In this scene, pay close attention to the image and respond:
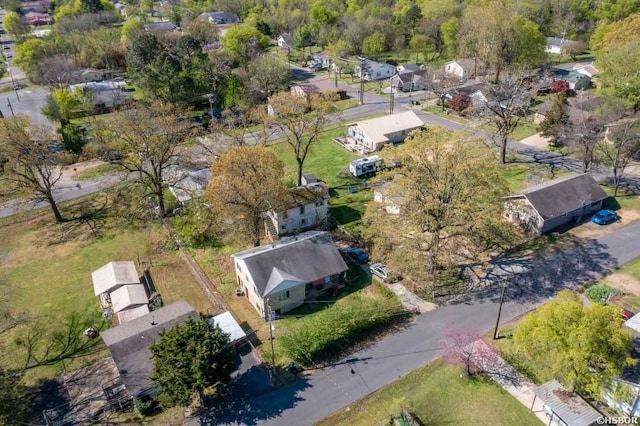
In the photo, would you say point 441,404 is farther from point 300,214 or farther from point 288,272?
point 300,214

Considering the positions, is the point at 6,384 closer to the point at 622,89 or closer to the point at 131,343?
the point at 131,343

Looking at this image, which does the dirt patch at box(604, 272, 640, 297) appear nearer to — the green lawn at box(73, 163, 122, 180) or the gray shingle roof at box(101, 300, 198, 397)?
the gray shingle roof at box(101, 300, 198, 397)

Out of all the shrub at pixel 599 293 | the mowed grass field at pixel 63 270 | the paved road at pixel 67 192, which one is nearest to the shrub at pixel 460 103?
the shrub at pixel 599 293

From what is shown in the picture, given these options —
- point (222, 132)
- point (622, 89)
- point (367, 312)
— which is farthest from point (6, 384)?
point (622, 89)

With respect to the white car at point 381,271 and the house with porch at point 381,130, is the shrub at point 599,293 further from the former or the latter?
the house with porch at point 381,130

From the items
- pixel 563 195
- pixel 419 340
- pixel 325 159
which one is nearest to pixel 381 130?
pixel 325 159

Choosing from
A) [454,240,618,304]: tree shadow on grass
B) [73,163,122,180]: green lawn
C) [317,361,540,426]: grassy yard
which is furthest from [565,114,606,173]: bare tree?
[73,163,122,180]: green lawn

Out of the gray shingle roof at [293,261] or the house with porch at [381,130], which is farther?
the house with porch at [381,130]
